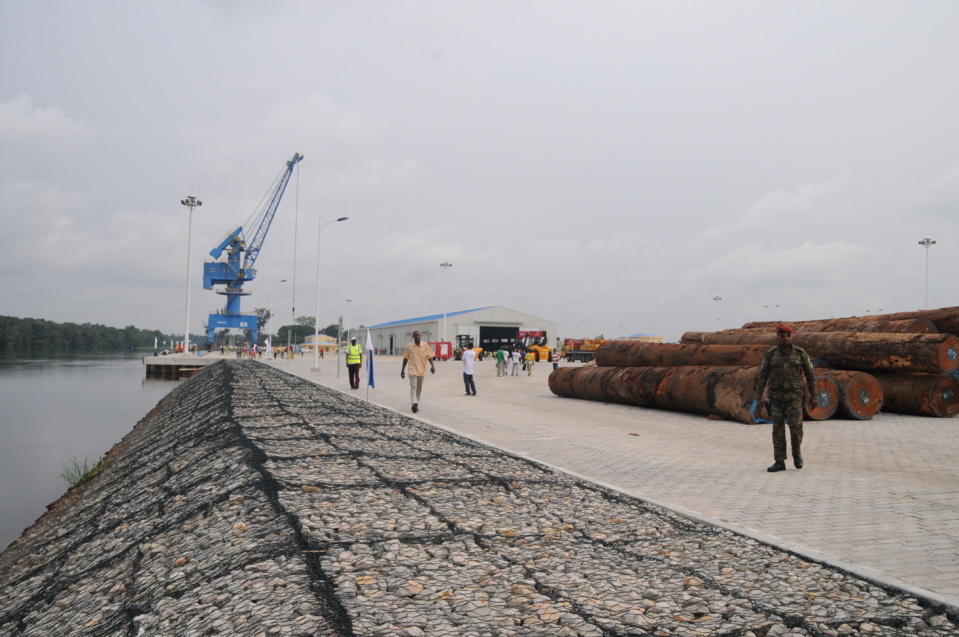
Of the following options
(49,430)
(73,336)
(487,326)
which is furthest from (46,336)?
(49,430)

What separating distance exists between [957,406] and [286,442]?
539 inches

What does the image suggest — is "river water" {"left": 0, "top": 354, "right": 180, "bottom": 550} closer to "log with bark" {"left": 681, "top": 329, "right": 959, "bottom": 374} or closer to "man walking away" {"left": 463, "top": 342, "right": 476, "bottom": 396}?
"man walking away" {"left": 463, "top": 342, "right": 476, "bottom": 396}

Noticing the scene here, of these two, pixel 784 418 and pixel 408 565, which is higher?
pixel 784 418

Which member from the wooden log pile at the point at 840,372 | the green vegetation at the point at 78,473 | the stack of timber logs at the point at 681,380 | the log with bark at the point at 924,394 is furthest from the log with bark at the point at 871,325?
the green vegetation at the point at 78,473

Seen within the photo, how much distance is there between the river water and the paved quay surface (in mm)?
7020

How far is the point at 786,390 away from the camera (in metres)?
7.43

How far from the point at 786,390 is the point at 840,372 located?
6451 millimetres

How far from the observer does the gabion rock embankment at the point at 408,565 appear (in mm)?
3320

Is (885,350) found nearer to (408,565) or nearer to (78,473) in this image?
(408,565)

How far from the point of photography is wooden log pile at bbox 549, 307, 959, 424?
1241 centimetres

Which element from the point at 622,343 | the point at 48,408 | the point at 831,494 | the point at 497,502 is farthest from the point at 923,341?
the point at 48,408

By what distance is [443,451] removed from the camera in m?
8.31

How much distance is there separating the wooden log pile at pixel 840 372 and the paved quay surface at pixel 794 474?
393 mm

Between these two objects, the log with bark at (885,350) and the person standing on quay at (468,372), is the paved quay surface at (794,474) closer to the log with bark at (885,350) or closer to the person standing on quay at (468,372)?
the log with bark at (885,350)
